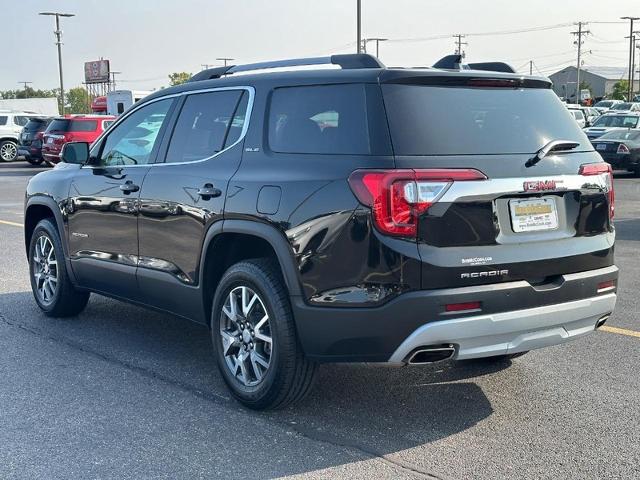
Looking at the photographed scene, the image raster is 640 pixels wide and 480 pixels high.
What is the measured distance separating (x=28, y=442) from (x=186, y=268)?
4.61ft

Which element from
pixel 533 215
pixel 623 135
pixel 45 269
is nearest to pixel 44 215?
pixel 45 269

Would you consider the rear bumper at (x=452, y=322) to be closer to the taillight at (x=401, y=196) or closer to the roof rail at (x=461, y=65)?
the taillight at (x=401, y=196)

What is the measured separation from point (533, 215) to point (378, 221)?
0.86 metres

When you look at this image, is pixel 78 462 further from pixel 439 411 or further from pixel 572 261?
pixel 572 261

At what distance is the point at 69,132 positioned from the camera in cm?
2544

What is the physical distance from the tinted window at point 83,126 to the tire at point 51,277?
19.4 meters

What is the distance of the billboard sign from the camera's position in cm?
7356

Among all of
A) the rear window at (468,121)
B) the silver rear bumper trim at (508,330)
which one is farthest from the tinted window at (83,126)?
the silver rear bumper trim at (508,330)

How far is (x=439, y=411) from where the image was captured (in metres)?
4.59

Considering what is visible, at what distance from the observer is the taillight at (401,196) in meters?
3.88

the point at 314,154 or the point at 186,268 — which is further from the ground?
the point at 314,154

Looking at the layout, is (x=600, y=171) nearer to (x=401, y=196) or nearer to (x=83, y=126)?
(x=401, y=196)

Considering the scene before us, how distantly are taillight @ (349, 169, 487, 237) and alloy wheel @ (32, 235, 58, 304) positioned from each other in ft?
11.9

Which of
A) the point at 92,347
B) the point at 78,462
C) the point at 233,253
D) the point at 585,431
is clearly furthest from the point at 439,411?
the point at 92,347
